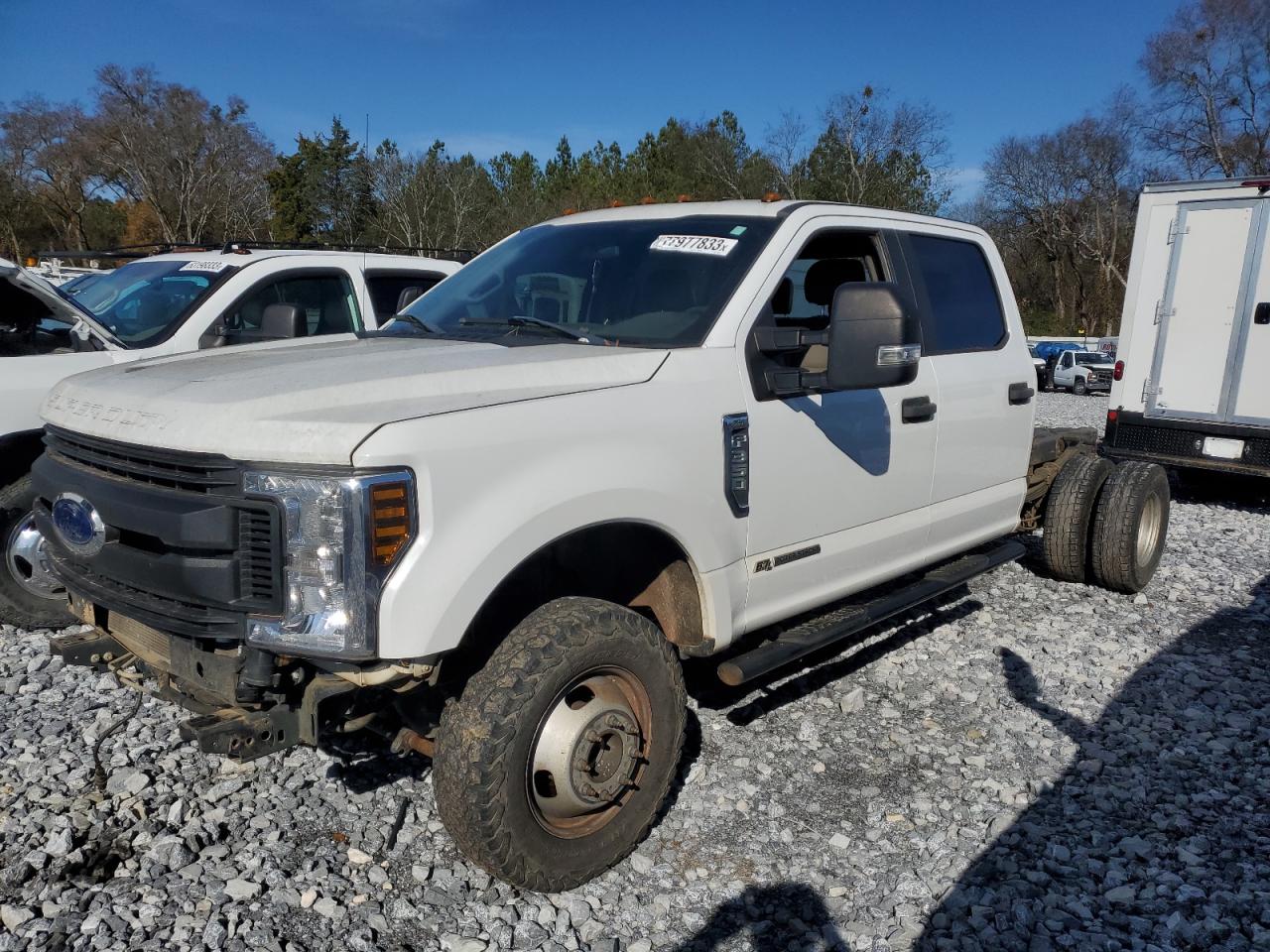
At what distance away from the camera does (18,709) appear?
160 inches

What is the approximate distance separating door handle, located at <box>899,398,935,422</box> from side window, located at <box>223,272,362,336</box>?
4102mm

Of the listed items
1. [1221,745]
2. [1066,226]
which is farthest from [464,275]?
[1066,226]

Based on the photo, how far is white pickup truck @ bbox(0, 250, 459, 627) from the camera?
470 cm

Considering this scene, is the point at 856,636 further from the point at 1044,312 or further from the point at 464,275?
the point at 1044,312

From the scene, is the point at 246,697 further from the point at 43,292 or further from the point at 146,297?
the point at 146,297

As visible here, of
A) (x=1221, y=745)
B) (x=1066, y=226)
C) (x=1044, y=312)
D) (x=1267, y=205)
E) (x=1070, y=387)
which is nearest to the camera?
(x=1221, y=745)

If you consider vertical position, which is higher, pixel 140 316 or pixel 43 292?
pixel 43 292

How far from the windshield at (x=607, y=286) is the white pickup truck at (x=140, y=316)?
3.86 feet

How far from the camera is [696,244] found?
12.1 ft

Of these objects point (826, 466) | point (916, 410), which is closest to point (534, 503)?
point (826, 466)

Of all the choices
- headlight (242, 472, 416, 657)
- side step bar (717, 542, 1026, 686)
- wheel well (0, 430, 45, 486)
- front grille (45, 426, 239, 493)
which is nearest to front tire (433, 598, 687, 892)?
side step bar (717, 542, 1026, 686)

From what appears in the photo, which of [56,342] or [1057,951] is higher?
[56,342]

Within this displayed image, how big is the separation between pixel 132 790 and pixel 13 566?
1.98 meters

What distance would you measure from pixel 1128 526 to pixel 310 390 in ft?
16.8
